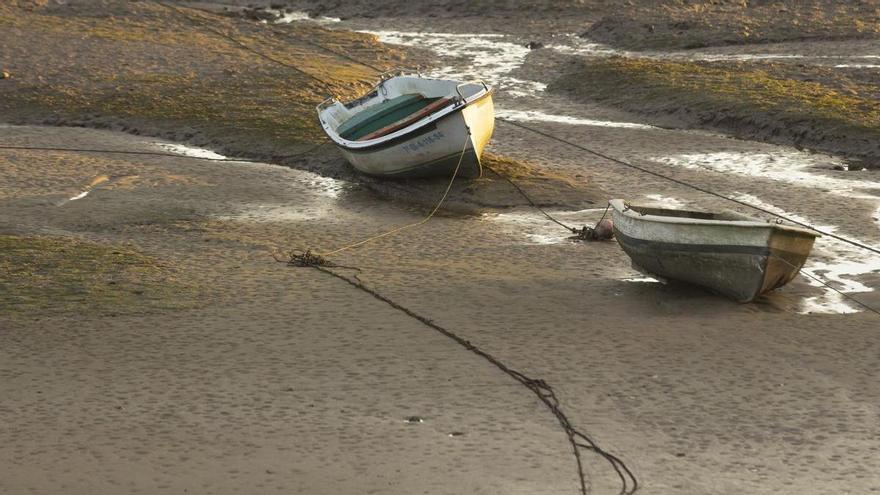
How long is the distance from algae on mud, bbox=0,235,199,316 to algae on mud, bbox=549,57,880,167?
1030 cm

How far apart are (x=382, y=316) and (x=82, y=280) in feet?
8.78

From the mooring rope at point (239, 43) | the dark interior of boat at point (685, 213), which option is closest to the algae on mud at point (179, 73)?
the mooring rope at point (239, 43)

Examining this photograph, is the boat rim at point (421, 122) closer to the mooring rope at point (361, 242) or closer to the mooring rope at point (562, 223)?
the mooring rope at point (361, 242)

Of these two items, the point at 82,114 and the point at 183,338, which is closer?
the point at 183,338

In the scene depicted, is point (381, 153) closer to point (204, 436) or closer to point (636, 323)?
point (636, 323)

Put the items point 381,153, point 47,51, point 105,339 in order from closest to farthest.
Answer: point 105,339, point 381,153, point 47,51

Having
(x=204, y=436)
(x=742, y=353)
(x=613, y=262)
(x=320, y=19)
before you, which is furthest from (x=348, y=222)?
(x=320, y=19)

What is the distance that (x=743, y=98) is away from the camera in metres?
22.2

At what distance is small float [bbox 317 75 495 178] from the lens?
16750 millimetres

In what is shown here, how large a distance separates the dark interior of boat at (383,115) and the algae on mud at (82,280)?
518 cm

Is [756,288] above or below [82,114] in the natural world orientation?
above

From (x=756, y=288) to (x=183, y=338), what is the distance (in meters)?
4.83

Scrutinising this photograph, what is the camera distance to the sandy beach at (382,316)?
28.9ft

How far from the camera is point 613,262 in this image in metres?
14.0
